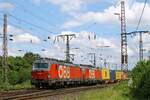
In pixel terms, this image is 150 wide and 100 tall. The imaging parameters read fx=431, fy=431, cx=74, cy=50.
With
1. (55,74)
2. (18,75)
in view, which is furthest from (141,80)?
(18,75)

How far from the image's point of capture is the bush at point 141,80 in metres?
28.4

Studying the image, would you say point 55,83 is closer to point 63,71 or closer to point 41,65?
point 41,65

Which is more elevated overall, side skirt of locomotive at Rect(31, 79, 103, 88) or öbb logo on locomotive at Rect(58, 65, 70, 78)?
öbb logo on locomotive at Rect(58, 65, 70, 78)

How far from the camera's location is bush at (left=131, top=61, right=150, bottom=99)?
1117 inches

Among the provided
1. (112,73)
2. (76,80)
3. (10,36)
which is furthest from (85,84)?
(112,73)

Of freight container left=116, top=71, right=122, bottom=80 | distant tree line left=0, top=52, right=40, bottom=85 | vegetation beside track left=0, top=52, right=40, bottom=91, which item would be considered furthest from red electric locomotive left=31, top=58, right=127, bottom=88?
freight container left=116, top=71, right=122, bottom=80

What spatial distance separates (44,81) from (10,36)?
983 cm

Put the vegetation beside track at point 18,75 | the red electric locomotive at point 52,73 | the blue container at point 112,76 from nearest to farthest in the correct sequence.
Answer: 1. the red electric locomotive at point 52,73
2. the vegetation beside track at point 18,75
3. the blue container at point 112,76

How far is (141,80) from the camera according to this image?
30.2 metres

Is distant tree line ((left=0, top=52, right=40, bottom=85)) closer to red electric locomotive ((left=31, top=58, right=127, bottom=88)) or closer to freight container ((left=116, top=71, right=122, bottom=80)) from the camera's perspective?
red electric locomotive ((left=31, top=58, right=127, bottom=88))

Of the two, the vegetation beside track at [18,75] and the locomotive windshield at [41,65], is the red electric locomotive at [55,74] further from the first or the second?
the vegetation beside track at [18,75]

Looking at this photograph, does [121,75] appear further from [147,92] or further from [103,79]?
[147,92]

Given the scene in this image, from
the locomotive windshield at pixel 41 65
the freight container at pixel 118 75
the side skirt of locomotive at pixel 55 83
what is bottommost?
the side skirt of locomotive at pixel 55 83

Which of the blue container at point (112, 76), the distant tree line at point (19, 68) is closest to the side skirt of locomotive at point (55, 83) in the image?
the distant tree line at point (19, 68)
